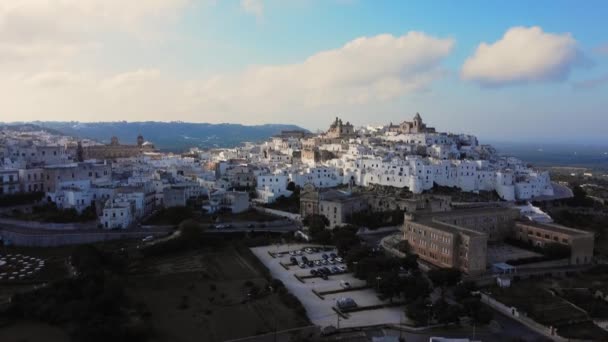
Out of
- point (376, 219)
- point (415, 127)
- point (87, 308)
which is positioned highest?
point (415, 127)

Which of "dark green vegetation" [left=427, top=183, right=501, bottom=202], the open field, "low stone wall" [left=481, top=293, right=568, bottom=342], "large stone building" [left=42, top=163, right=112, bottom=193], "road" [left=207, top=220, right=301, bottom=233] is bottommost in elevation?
the open field

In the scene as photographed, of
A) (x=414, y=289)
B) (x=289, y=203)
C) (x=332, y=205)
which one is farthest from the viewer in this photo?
(x=289, y=203)

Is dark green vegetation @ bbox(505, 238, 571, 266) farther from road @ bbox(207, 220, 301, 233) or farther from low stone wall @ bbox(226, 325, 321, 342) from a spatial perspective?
road @ bbox(207, 220, 301, 233)

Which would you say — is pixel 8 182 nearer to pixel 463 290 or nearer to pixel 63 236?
pixel 63 236

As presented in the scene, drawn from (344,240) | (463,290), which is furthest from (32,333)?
(463,290)

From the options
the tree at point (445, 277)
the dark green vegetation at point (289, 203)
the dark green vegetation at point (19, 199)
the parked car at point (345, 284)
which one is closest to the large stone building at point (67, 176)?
the dark green vegetation at point (19, 199)

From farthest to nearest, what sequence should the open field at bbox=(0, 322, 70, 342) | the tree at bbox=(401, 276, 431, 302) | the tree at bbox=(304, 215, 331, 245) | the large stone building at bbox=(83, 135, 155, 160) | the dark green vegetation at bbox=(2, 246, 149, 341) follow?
1. the large stone building at bbox=(83, 135, 155, 160)
2. the tree at bbox=(304, 215, 331, 245)
3. the tree at bbox=(401, 276, 431, 302)
4. the open field at bbox=(0, 322, 70, 342)
5. the dark green vegetation at bbox=(2, 246, 149, 341)

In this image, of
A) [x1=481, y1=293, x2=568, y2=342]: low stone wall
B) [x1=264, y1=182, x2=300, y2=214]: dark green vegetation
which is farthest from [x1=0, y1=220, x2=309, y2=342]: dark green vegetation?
[x1=264, y1=182, x2=300, y2=214]: dark green vegetation
